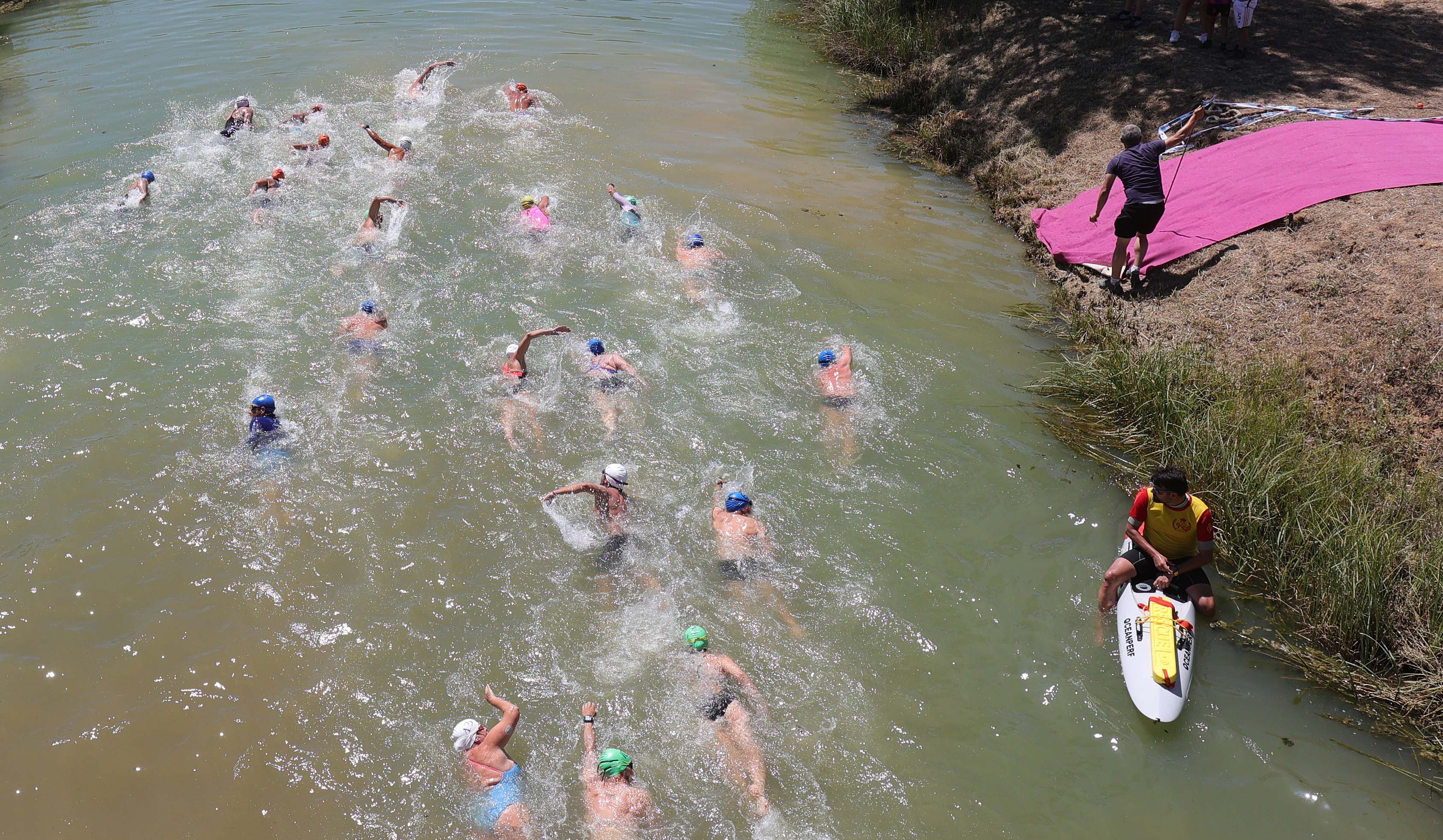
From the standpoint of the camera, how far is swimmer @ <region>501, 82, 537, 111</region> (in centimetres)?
1709

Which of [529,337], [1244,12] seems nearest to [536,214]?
[529,337]

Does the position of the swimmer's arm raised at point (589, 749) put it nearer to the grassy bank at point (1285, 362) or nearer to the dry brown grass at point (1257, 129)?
the grassy bank at point (1285, 362)

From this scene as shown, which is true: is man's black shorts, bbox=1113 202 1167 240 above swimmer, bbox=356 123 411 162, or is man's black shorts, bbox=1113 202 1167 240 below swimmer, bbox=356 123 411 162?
above

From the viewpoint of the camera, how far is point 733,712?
6.37 meters

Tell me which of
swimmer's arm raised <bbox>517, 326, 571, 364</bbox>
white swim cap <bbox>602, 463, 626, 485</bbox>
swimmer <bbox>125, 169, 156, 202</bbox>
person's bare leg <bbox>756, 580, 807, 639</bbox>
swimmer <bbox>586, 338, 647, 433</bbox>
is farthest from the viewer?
swimmer <bbox>125, 169, 156, 202</bbox>

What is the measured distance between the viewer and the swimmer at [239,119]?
15602 millimetres

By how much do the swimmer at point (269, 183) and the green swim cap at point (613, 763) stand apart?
11.5 m

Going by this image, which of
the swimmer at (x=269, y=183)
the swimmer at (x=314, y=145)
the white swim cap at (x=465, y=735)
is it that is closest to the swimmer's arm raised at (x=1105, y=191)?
the white swim cap at (x=465, y=735)

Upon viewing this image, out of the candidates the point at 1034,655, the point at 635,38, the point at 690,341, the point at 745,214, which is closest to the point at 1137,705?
the point at 1034,655

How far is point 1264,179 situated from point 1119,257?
84.2 inches

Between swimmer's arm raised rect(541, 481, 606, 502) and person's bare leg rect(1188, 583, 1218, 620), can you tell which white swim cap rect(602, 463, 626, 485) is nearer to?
swimmer's arm raised rect(541, 481, 606, 502)

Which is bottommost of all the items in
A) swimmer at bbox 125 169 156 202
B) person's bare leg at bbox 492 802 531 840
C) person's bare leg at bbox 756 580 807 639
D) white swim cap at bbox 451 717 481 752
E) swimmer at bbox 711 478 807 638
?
person's bare leg at bbox 492 802 531 840

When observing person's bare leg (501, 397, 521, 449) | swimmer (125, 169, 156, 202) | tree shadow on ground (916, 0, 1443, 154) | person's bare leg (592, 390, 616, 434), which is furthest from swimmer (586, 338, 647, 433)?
tree shadow on ground (916, 0, 1443, 154)

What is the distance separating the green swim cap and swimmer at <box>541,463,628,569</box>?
2.24 m
